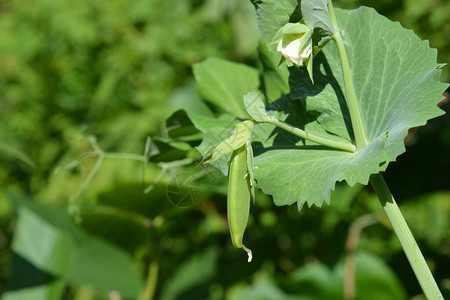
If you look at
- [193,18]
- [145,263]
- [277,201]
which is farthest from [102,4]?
[277,201]

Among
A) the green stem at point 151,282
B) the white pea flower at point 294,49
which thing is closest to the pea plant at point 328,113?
the white pea flower at point 294,49

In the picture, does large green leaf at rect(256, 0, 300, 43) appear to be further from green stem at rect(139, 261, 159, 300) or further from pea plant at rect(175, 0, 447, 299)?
green stem at rect(139, 261, 159, 300)

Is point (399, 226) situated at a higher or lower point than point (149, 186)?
higher

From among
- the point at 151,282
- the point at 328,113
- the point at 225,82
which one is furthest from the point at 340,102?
the point at 151,282

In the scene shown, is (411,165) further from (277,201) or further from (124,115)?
(124,115)

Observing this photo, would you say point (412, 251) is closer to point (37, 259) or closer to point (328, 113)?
point (328, 113)

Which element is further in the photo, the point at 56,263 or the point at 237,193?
the point at 56,263
